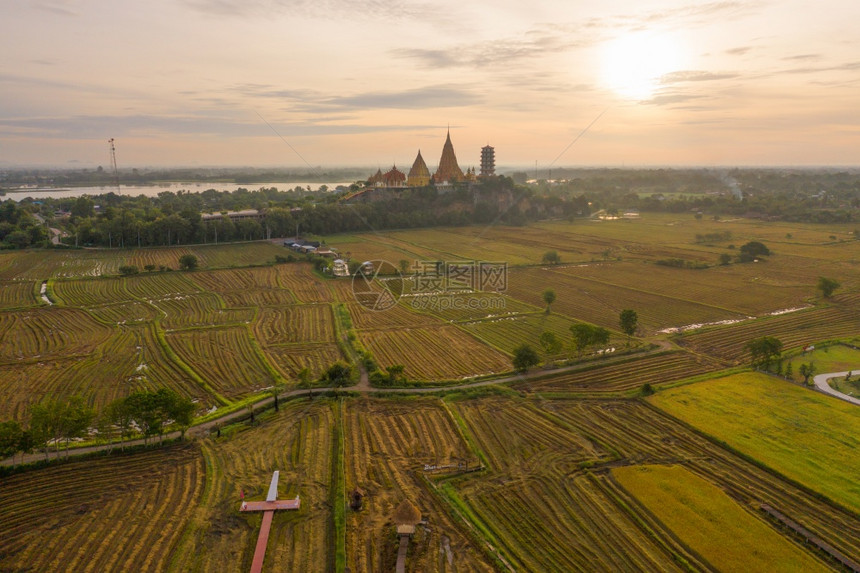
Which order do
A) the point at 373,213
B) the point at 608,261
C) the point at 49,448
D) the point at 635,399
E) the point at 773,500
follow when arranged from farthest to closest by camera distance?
1. the point at 373,213
2. the point at 608,261
3. the point at 635,399
4. the point at 49,448
5. the point at 773,500

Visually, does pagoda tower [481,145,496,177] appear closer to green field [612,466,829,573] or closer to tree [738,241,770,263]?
tree [738,241,770,263]

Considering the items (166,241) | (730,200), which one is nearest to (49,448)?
(166,241)

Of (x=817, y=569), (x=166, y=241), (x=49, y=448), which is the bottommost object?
(x=817, y=569)

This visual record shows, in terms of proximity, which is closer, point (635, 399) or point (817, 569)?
point (817, 569)

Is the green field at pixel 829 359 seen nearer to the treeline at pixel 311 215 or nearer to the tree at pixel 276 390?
the tree at pixel 276 390

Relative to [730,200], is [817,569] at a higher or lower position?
lower

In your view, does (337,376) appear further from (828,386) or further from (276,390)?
(828,386)

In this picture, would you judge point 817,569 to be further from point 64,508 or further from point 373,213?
point 373,213
